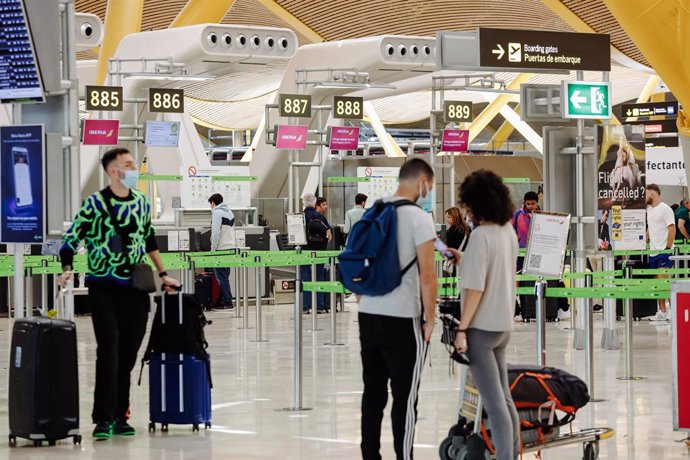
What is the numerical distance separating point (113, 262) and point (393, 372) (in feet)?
7.33

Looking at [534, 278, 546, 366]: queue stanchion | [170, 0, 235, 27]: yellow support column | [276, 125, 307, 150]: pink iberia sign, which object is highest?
[170, 0, 235, 27]: yellow support column

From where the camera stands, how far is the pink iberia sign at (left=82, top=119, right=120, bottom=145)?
24688 mm

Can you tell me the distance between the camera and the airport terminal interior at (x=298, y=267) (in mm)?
7430

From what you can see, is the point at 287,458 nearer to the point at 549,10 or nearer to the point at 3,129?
the point at 3,129

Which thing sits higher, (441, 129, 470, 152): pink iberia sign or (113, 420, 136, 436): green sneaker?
(441, 129, 470, 152): pink iberia sign

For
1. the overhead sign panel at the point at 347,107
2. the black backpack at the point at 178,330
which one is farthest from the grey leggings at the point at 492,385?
the overhead sign panel at the point at 347,107

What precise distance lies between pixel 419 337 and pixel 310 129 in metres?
22.9

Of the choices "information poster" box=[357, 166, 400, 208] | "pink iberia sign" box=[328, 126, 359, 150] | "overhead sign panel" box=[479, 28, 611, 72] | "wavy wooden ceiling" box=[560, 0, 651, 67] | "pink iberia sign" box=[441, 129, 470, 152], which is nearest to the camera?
"overhead sign panel" box=[479, 28, 611, 72]

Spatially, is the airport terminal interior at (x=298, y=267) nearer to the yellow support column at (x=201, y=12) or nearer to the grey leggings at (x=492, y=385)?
the grey leggings at (x=492, y=385)

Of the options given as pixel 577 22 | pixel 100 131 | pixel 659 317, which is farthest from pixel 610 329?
pixel 577 22

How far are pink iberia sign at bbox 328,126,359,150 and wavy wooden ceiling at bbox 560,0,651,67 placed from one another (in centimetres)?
1321

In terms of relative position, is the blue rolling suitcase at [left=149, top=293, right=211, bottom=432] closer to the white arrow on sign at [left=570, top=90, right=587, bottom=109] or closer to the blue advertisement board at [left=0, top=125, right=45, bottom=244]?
the blue advertisement board at [left=0, top=125, right=45, bottom=244]

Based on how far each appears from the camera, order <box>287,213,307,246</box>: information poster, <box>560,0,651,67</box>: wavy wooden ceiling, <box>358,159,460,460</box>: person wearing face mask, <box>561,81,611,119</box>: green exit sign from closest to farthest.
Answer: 1. <box>358,159,460,460</box>: person wearing face mask
2. <box>561,81,611,119</box>: green exit sign
3. <box>287,213,307,246</box>: information poster
4. <box>560,0,651,67</box>: wavy wooden ceiling

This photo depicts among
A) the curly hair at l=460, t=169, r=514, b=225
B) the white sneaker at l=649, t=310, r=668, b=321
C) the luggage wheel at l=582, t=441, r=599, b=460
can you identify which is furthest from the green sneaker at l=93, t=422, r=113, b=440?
the white sneaker at l=649, t=310, r=668, b=321
